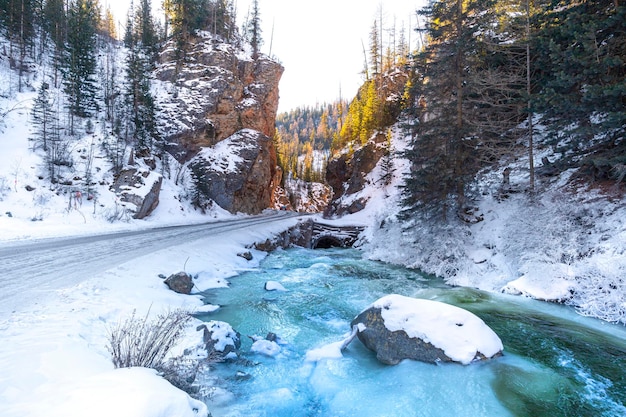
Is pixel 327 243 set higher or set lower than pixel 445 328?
lower

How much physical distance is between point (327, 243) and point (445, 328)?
26348mm

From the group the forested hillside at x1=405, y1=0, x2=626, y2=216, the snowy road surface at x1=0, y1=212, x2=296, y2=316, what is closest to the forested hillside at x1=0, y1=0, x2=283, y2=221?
the snowy road surface at x1=0, y1=212, x2=296, y2=316

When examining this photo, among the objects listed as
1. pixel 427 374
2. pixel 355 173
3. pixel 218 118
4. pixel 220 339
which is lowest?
pixel 427 374

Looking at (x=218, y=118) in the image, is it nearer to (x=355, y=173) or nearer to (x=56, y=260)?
(x=355, y=173)

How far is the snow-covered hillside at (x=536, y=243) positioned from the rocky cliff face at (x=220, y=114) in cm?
2547

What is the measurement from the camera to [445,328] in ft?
21.3

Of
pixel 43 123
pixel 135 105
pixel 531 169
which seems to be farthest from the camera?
pixel 135 105

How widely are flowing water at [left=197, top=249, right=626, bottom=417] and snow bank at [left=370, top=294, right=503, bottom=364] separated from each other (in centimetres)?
29

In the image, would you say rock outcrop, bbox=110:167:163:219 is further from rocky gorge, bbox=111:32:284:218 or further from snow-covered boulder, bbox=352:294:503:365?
snow-covered boulder, bbox=352:294:503:365

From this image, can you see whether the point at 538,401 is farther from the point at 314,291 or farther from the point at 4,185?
the point at 4,185

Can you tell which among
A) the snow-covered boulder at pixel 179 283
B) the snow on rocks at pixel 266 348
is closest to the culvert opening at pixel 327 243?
the snow-covered boulder at pixel 179 283

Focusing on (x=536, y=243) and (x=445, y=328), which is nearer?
(x=445, y=328)

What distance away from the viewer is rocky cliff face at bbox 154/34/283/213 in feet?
120


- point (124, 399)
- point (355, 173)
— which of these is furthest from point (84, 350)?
point (355, 173)
